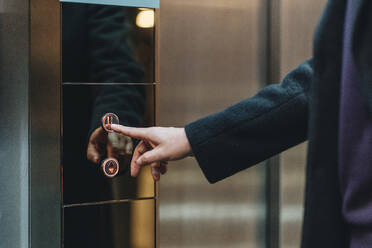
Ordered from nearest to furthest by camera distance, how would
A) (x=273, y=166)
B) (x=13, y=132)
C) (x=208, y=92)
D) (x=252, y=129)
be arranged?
(x=252, y=129)
(x=13, y=132)
(x=208, y=92)
(x=273, y=166)

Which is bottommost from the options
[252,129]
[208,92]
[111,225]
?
[111,225]

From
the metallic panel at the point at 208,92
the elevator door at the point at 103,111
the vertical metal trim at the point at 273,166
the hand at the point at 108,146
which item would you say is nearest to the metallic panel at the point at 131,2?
the elevator door at the point at 103,111

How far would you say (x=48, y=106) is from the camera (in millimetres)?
1289

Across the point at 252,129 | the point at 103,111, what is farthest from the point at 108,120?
the point at 252,129

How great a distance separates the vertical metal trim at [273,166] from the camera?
2.19 m

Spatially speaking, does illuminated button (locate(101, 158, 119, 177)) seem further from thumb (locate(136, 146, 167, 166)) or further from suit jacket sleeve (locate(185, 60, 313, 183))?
suit jacket sleeve (locate(185, 60, 313, 183))

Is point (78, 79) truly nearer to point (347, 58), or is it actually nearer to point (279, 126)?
point (279, 126)

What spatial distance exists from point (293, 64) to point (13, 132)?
1324 millimetres

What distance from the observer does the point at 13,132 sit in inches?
57.7

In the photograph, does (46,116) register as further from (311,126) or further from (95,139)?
(311,126)

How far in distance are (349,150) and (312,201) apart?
95 mm

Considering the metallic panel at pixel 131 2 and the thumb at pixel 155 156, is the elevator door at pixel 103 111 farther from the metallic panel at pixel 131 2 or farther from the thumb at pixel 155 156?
the thumb at pixel 155 156

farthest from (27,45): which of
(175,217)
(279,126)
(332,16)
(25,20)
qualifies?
(175,217)

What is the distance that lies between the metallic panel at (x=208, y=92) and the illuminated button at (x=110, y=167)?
71 cm
